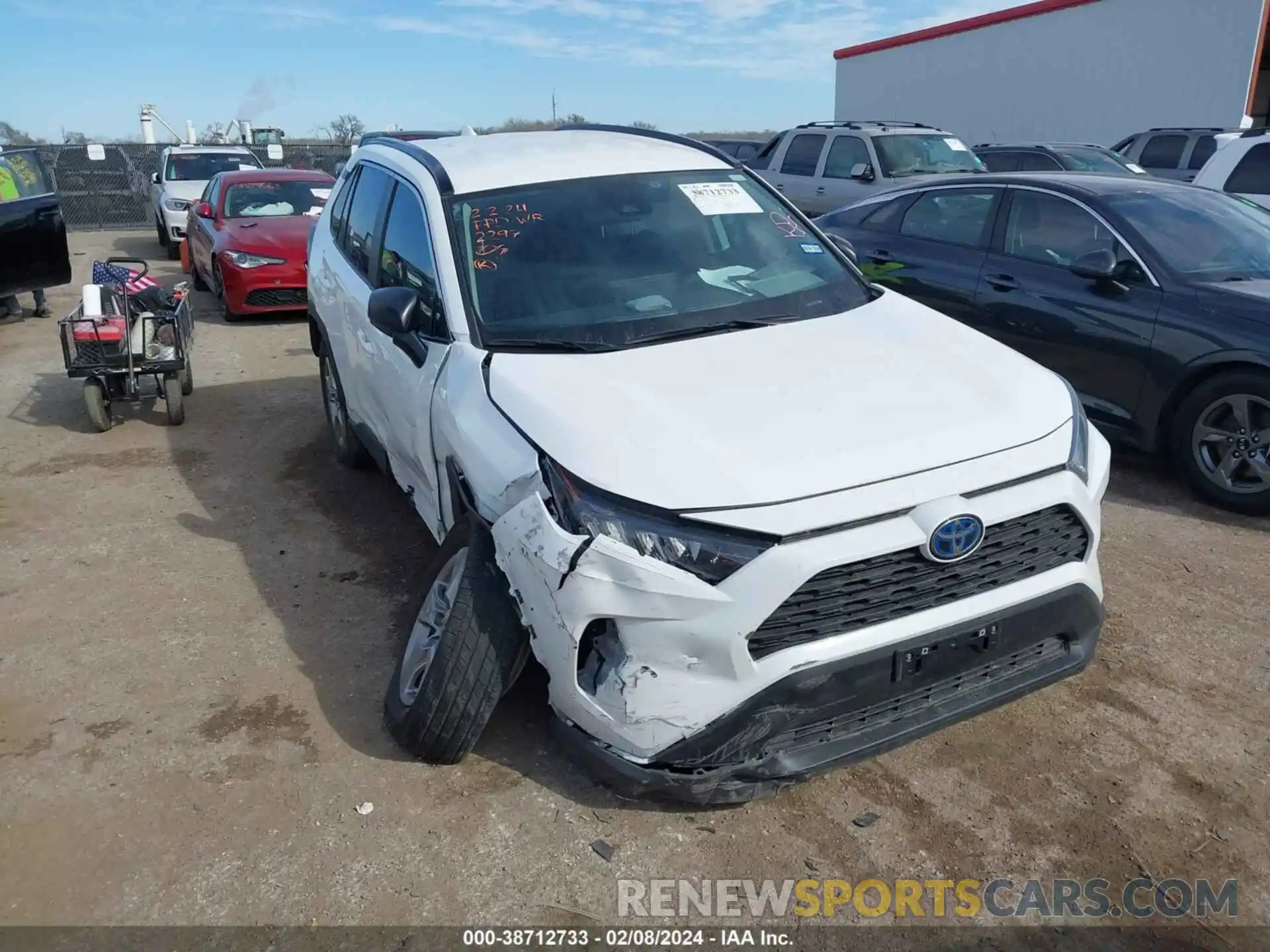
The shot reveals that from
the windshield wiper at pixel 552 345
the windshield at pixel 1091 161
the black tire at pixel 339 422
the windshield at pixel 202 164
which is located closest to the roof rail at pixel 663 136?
the windshield wiper at pixel 552 345

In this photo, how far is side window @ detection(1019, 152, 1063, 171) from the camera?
1283cm

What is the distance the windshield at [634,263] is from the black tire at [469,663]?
0.86 metres

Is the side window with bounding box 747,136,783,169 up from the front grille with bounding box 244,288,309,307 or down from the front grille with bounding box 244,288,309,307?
up

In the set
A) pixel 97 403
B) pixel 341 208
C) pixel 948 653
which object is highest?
pixel 341 208

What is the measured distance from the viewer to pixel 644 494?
262cm

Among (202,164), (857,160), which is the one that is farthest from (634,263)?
(202,164)

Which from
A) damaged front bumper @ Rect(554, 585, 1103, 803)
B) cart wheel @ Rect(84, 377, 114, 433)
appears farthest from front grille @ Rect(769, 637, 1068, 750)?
cart wheel @ Rect(84, 377, 114, 433)

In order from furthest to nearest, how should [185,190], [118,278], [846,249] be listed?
[185,190] < [118,278] < [846,249]

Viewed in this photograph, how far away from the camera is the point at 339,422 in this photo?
6.12 meters

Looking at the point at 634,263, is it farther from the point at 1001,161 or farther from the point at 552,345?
the point at 1001,161

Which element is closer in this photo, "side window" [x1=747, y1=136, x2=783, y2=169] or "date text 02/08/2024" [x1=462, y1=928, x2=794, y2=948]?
"date text 02/08/2024" [x1=462, y1=928, x2=794, y2=948]

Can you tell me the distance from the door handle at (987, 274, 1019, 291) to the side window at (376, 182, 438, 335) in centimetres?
373

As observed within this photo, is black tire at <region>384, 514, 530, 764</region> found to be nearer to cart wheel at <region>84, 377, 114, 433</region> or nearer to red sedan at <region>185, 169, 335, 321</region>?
cart wheel at <region>84, 377, 114, 433</region>

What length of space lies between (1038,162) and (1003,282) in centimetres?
820
